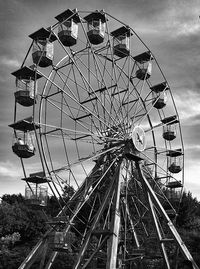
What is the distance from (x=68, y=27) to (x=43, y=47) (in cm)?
184

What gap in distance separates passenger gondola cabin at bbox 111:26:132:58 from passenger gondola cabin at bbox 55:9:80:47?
108 inches

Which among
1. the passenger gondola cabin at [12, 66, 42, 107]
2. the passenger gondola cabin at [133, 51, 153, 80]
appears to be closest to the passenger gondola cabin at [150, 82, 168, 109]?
the passenger gondola cabin at [133, 51, 153, 80]

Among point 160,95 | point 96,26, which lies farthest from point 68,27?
point 160,95

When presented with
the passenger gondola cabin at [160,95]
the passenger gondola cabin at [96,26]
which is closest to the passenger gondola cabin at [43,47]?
the passenger gondola cabin at [96,26]

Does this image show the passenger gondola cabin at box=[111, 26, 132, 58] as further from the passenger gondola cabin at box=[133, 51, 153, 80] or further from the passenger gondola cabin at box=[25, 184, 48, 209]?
the passenger gondola cabin at box=[25, 184, 48, 209]

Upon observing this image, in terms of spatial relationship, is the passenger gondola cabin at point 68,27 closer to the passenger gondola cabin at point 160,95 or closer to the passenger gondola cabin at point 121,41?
the passenger gondola cabin at point 121,41

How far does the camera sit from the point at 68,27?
18734 millimetres

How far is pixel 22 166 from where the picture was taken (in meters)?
16.3

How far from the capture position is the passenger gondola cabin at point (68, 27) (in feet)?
60.6

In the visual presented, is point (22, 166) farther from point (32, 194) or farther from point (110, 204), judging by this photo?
point (110, 204)

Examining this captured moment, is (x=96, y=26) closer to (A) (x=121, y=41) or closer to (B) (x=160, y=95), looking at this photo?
(A) (x=121, y=41)

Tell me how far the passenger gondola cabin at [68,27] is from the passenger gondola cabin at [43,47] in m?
0.53

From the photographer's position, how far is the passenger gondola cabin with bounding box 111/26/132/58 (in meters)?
20.9

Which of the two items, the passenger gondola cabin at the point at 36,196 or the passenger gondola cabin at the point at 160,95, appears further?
the passenger gondola cabin at the point at 160,95
